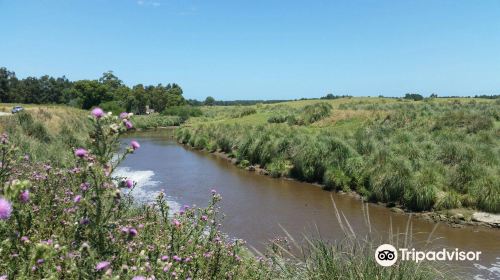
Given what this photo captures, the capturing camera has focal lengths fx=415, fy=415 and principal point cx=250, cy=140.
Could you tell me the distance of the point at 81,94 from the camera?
8656 cm

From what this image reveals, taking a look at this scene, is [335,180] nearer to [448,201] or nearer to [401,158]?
[401,158]

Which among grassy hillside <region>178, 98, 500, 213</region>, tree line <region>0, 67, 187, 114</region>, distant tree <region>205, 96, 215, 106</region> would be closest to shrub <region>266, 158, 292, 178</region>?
grassy hillside <region>178, 98, 500, 213</region>

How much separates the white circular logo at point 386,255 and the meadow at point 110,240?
9 centimetres

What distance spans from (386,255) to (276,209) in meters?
9.79

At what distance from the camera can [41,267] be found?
2979 mm

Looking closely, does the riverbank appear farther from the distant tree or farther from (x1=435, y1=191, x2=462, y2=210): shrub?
the distant tree

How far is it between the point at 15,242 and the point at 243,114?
141 ft

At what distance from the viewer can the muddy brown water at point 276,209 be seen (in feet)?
34.6

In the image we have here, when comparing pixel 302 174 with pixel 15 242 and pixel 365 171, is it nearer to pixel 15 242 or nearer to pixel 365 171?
pixel 365 171

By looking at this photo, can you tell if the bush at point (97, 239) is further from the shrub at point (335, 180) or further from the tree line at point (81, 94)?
the tree line at point (81, 94)

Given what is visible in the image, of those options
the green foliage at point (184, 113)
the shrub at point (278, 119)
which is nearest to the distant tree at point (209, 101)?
the green foliage at point (184, 113)

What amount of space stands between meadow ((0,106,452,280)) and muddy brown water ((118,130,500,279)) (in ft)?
2.73

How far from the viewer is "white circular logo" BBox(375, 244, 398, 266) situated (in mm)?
4551

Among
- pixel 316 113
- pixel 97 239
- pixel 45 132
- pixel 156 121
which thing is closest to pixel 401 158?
pixel 97 239
